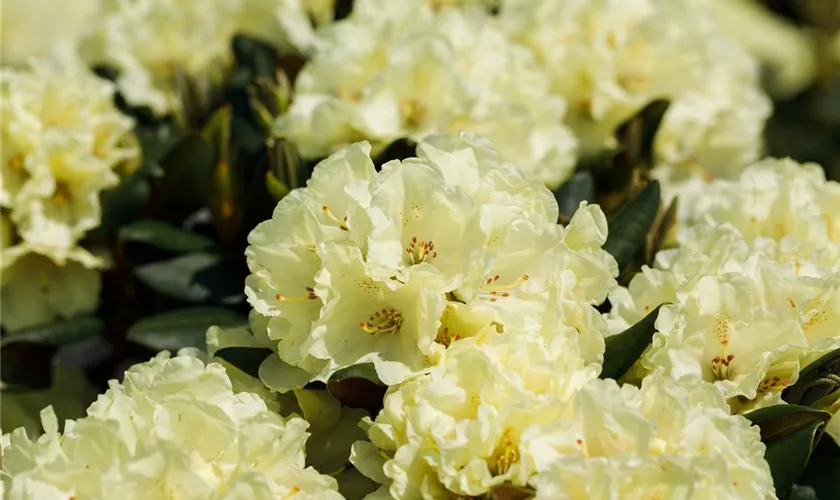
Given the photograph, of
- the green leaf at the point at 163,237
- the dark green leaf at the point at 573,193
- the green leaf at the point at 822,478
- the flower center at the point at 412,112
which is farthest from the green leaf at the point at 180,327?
the green leaf at the point at 822,478

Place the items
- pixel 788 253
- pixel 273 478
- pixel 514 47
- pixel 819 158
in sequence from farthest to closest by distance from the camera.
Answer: pixel 819 158 < pixel 514 47 < pixel 788 253 < pixel 273 478

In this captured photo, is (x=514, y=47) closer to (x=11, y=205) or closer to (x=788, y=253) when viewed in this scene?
(x=788, y=253)

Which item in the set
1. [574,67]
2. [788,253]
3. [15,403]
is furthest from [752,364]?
[15,403]

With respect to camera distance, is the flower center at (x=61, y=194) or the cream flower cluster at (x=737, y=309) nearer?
the cream flower cluster at (x=737, y=309)

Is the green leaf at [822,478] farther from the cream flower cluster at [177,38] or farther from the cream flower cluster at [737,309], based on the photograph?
the cream flower cluster at [177,38]

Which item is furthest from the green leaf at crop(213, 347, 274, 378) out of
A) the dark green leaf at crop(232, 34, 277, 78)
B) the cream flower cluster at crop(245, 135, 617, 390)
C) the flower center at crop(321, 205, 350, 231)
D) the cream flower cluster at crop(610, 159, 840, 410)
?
the dark green leaf at crop(232, 34, 277, 78)
